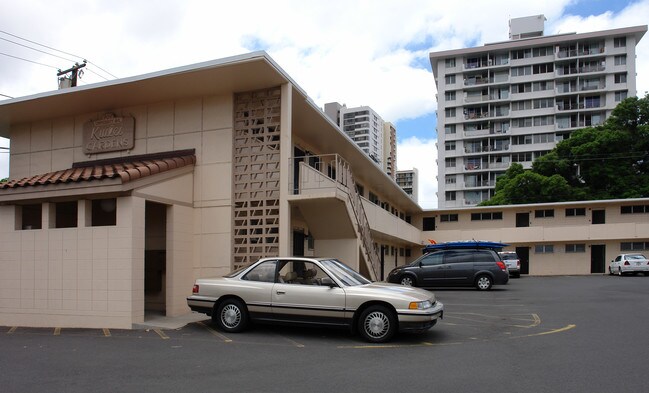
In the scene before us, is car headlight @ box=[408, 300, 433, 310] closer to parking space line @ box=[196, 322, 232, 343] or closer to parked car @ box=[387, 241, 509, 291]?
parking space line @ box=[196, 322, 232, 343]

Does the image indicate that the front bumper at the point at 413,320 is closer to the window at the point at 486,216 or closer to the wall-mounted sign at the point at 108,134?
the wall-mounted sign at the point at 108,134

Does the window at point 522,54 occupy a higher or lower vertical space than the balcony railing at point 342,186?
higher

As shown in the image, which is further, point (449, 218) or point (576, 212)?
point (449, 218)

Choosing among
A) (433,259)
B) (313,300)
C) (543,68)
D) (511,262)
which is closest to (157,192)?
(313,300)

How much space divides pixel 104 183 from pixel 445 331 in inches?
302

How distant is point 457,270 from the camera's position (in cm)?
2086

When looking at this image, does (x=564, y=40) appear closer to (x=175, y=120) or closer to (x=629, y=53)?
(x=629, y=53)

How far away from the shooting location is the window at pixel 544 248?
123 feet

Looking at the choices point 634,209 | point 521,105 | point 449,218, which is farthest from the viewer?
point 521,105

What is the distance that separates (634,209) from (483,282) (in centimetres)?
2149

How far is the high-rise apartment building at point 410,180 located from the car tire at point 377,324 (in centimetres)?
10947

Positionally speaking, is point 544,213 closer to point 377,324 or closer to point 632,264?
point 632,264

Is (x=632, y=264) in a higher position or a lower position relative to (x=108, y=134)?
lower

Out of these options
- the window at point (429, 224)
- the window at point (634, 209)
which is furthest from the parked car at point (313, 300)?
the window at point (634, 209)
